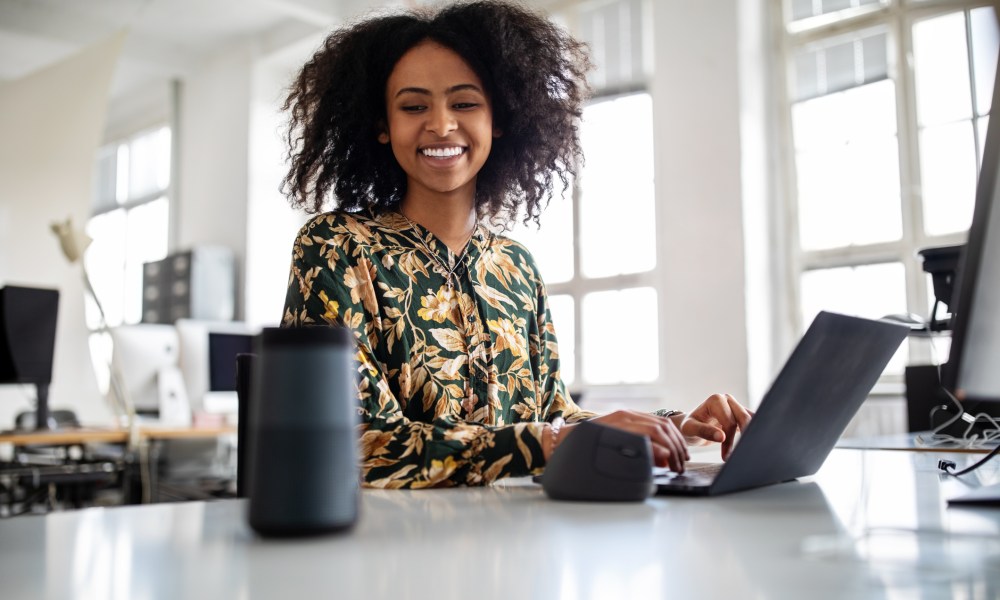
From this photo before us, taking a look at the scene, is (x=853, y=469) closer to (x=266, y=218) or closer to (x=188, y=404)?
(x=188, y=404)

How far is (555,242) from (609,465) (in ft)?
17.2

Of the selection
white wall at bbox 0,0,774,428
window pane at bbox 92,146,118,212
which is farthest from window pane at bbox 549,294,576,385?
window pane at bbox 92,146,118,212

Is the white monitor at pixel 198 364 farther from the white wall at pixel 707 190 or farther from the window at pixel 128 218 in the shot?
the window at pixel 128 218

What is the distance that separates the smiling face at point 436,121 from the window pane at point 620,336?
4154mm

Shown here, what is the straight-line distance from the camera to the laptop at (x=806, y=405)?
81 cm

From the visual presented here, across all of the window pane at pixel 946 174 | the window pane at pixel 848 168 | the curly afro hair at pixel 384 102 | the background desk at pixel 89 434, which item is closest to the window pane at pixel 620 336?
the window pane at pixel 848 168

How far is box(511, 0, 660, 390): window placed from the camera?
216 inches

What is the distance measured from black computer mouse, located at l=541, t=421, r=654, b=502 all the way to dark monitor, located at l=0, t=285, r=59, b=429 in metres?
3.34

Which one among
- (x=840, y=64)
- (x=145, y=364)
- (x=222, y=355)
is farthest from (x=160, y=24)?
(x=840, y=64)

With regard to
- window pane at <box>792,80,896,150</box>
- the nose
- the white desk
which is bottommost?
the white desk

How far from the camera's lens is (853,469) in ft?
3.71

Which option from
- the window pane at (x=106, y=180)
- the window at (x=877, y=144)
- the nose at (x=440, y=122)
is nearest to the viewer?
the nose at (x=440, y=122)

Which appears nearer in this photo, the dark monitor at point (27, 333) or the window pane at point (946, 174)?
the dark monitor at point (27, 333)

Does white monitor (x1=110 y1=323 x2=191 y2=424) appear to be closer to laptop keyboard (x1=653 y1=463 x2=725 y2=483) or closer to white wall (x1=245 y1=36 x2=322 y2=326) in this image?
white wall (x1=245 y1=36 x2=322 y2=326)
